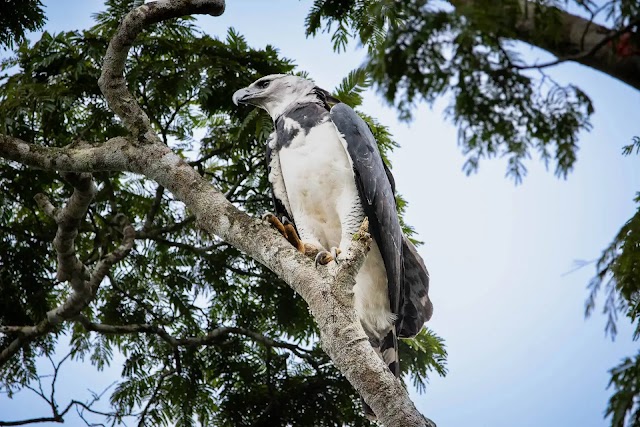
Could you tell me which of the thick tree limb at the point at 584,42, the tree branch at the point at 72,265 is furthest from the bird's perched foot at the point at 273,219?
the thick tree limb at the point at 584,42

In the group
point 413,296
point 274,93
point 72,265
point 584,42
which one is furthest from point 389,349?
point 584,42

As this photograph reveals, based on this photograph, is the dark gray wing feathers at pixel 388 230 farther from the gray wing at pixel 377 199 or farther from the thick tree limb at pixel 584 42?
the thick tree limb at pixel 584 42

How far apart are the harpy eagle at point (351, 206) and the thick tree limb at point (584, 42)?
2.16 metres

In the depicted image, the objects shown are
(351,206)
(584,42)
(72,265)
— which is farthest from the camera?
(72,265)

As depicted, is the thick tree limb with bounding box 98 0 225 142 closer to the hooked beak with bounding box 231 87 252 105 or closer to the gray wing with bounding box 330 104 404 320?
the hooked beak with bounding box 231 87 252 105

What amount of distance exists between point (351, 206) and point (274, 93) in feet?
2.94

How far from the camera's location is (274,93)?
4305 mm

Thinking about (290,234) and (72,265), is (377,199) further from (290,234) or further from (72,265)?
(72,265)

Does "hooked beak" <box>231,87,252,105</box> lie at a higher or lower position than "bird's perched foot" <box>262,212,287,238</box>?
higher

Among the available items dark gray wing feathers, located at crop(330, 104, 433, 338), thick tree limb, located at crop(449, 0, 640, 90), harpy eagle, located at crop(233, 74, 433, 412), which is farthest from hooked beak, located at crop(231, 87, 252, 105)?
thick tree limb, located at crop(449, 0, 640, 90)

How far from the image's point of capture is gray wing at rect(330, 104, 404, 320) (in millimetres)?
3695

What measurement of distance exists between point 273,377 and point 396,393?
2679 millimetres

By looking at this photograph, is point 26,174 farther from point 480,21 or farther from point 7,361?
point 480,21

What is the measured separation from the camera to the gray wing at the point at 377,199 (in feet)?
12.1
